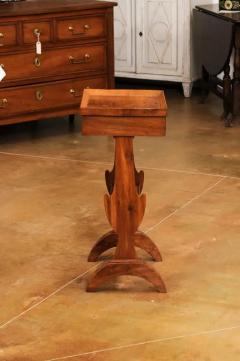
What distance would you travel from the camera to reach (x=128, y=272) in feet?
10.9

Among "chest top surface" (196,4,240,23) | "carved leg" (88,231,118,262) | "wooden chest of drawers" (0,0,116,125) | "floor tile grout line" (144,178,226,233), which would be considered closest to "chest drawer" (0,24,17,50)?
"wooden chest of drawers" (0,0,116,125)

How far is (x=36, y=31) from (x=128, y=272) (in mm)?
2618

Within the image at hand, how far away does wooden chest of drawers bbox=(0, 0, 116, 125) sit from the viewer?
5.47m

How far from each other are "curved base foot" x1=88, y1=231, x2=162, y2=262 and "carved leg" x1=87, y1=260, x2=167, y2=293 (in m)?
0.27

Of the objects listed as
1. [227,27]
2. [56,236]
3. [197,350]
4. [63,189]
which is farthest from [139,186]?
[227,27]

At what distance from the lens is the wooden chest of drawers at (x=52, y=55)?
5469mm

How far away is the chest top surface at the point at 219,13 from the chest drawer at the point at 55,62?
0.90m

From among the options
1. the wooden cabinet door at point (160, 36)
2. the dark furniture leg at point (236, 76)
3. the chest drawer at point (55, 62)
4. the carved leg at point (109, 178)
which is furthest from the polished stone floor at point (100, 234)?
the wooden cabinet door at point (160, 36)

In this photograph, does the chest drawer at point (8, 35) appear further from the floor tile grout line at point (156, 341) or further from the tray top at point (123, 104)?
the floor tile grout line at point (156, 341)

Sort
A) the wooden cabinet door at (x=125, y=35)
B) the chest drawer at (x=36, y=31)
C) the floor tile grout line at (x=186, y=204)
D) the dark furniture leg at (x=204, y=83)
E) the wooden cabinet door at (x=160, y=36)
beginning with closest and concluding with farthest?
the floor tile grout line at (x=186, y=204) < the chest drawer at (x=36, y=31) < the dark furniture leg at (x=204, y=83) < the wooden cabinet door at (x=160, y=36) < the wooden cabinet door at (x=125, y=35)

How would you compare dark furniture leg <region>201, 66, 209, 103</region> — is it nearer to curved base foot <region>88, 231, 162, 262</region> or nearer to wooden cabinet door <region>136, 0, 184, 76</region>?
wooden cabinet door <region>136, 0, 184, 76</region>

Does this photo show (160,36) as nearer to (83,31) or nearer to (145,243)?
(83,31)

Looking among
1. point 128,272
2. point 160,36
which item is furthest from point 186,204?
point 160,36

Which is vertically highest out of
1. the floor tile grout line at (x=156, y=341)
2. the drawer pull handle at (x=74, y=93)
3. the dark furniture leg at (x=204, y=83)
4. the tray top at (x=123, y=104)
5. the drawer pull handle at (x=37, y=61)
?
the tray top at (x=123, y=104)
